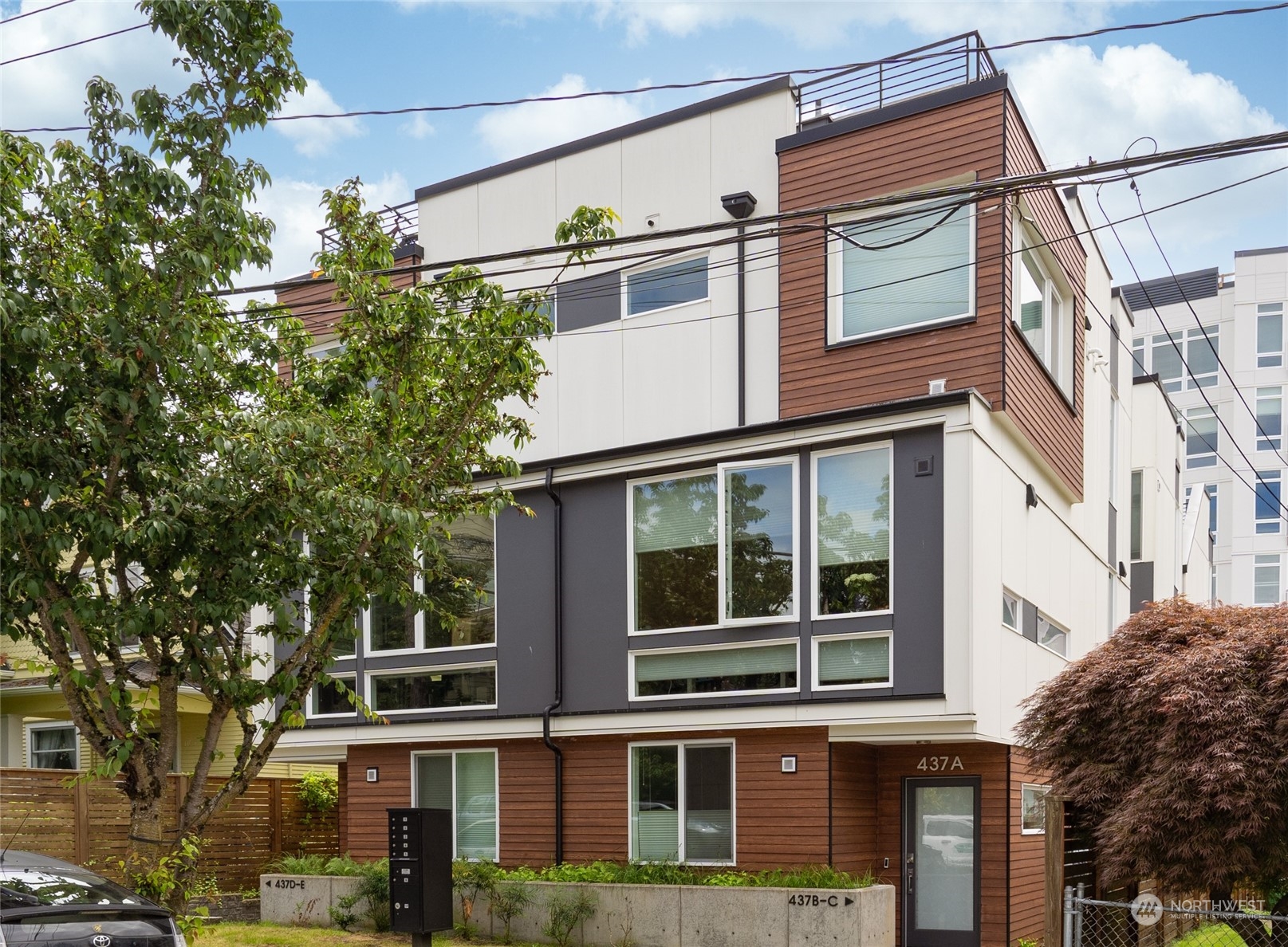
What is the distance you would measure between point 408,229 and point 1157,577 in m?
16.1

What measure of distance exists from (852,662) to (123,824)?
9.94 m

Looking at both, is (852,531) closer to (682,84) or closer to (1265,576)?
(682,84)

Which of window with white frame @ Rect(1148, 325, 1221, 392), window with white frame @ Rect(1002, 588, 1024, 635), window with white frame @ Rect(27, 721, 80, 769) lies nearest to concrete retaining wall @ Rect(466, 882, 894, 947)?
window with white frame @ Rect(1002, 588, 1024, 635)

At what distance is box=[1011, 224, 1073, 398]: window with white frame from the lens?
16.2 metres

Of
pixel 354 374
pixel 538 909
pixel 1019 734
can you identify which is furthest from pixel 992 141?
pixel 538 909

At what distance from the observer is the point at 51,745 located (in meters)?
26.7

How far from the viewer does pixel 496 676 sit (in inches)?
679

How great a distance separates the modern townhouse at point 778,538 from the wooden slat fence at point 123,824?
6.47 feet

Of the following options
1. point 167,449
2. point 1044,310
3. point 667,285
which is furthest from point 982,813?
point 167,449

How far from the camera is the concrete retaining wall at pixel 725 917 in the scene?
540 inches

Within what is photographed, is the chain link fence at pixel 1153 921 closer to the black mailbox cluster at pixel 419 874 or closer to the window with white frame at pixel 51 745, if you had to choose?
the black mailbox cluster at pixel 419 874

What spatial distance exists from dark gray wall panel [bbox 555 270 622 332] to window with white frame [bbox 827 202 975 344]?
10.5 feet

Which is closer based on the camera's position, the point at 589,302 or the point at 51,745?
the point at 589,302

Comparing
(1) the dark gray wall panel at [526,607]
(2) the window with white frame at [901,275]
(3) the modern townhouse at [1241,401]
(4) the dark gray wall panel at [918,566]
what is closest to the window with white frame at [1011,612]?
(4) the dark gray wall panel at [918,566]
